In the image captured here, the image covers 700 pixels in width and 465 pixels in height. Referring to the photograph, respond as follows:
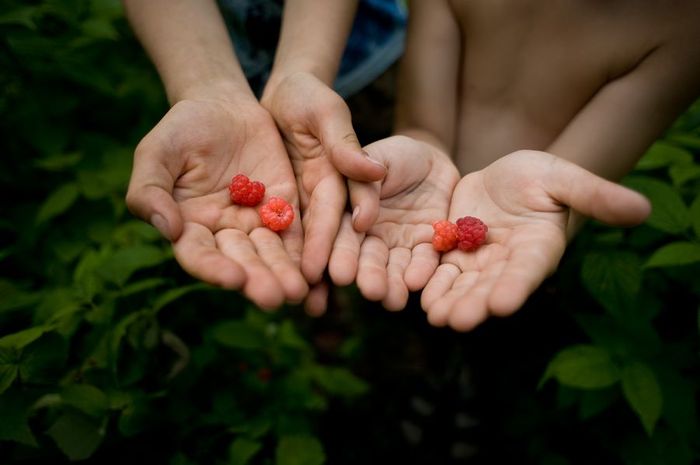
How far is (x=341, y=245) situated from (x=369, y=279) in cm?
25


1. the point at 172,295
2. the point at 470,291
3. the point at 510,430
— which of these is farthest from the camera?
the point at 510,430

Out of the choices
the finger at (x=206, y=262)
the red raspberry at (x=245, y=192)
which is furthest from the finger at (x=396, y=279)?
the red raspberry at (x=245, y=192)

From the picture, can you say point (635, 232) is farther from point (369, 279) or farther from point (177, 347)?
point (177, 347)

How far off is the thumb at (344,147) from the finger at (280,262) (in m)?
0.46

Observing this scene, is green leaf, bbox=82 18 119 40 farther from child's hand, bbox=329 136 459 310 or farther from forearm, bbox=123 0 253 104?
child's hand, bbox=329 136 459 310

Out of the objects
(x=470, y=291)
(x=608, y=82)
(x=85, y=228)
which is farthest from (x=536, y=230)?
(x=85, y=228)

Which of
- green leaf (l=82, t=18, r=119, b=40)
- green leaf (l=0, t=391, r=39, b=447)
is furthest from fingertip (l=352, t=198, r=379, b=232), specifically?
green leaf (l=82, t=18, r=119, b=40)

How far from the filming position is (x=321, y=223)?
2221 millimetres

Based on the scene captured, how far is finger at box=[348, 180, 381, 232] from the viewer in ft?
7.36

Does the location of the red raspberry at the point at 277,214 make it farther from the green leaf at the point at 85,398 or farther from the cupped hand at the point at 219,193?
the green leaf at the point at 85,398

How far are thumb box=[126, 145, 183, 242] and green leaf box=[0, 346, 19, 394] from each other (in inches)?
29.4

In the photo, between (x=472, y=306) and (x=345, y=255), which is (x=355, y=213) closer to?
(x=345, y=255)

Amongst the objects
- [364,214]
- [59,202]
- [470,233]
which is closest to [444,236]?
[470,233]

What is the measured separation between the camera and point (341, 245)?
2.21 metres
